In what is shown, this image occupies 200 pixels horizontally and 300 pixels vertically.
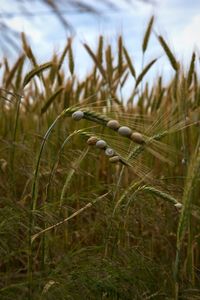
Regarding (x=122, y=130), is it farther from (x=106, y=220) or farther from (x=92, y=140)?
(x=106, y=220)

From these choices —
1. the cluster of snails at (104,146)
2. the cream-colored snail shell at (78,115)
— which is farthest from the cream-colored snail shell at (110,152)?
the cream-colored snail shell at (78,115)

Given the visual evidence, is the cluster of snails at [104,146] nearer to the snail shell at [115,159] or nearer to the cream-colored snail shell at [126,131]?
the snail shell at [115,159]

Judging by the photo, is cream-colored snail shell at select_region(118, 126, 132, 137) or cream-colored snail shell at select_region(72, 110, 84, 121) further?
cream-colored snail shell at select_region(72, 110, 84, 121)

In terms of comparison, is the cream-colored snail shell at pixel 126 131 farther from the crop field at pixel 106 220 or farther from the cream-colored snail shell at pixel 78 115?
the cream-colored snail shell at pixel 78 115

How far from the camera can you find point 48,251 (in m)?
1.85

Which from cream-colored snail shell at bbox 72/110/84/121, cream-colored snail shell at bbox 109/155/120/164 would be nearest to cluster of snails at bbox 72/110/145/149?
cream-colored snail shell at bbox 72/110/84/121

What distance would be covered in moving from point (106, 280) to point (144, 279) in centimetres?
19

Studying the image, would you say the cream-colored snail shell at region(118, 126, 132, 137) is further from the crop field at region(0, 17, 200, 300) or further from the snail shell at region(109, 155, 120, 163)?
the snail shell at region(109, 155, 120, 163)

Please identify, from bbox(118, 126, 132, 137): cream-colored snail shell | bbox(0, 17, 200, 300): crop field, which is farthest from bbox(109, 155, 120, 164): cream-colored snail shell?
bbox(118, 126, 132, 137): cream-colored snail shell

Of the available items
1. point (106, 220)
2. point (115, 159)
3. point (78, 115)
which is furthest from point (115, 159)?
point (106, 220)

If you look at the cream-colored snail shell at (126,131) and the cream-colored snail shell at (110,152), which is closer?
the cream-colored snail shell at (126,131)

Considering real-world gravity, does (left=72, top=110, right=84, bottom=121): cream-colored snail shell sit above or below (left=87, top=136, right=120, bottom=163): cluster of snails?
above

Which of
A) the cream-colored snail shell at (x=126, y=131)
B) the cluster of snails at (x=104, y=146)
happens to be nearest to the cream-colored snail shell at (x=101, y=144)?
the cluster of snails at (x=104, y=146)

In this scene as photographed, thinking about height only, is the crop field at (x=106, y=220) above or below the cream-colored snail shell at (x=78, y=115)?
below
